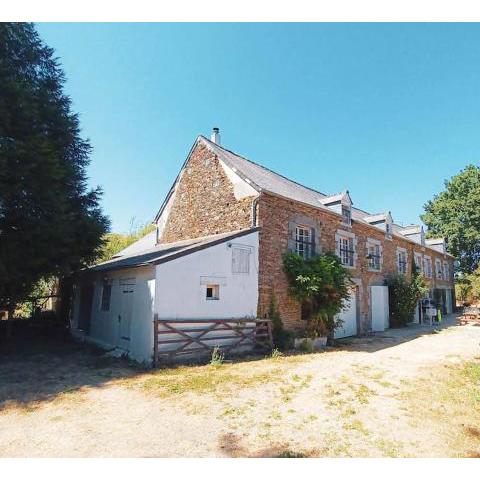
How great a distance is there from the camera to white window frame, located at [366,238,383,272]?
56.2 feet

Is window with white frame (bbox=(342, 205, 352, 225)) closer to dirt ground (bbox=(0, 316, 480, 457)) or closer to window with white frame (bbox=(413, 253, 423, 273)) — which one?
dirt ground (bbox=(0, 316, 480, 457))

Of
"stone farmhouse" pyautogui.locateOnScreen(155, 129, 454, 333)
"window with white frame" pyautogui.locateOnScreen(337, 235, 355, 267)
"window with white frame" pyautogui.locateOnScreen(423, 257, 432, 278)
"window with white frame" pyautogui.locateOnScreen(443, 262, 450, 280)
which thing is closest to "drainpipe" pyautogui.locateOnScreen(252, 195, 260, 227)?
"stone farmhouse" pyautogui.locateOnScreen(155, 129, 454, 333)

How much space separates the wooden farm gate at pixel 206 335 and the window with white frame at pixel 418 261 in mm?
15612

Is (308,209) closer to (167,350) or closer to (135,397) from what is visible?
(167,350)

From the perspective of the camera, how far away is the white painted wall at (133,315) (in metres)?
9.30

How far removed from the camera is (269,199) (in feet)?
40.0

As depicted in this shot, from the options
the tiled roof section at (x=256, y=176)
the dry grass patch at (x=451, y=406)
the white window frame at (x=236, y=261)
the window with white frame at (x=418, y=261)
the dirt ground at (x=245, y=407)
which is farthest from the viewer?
the window with white frame at (x=418, y=261)

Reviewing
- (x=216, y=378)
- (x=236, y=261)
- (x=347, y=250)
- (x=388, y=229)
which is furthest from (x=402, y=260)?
(x=216, y=378)

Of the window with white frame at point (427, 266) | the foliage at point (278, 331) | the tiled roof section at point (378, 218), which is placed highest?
the tiled roof section at point (378, 218)

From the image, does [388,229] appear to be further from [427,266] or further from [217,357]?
[217,357]

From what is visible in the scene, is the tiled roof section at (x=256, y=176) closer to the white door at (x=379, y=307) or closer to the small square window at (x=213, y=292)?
the small square window at (x=213, y=292)

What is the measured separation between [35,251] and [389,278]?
17.1 m

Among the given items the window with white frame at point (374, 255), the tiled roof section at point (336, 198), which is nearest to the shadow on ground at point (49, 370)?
the tiled roof section at point (336, 198)

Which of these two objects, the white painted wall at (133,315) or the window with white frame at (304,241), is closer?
the white painted wall at (133,315)
